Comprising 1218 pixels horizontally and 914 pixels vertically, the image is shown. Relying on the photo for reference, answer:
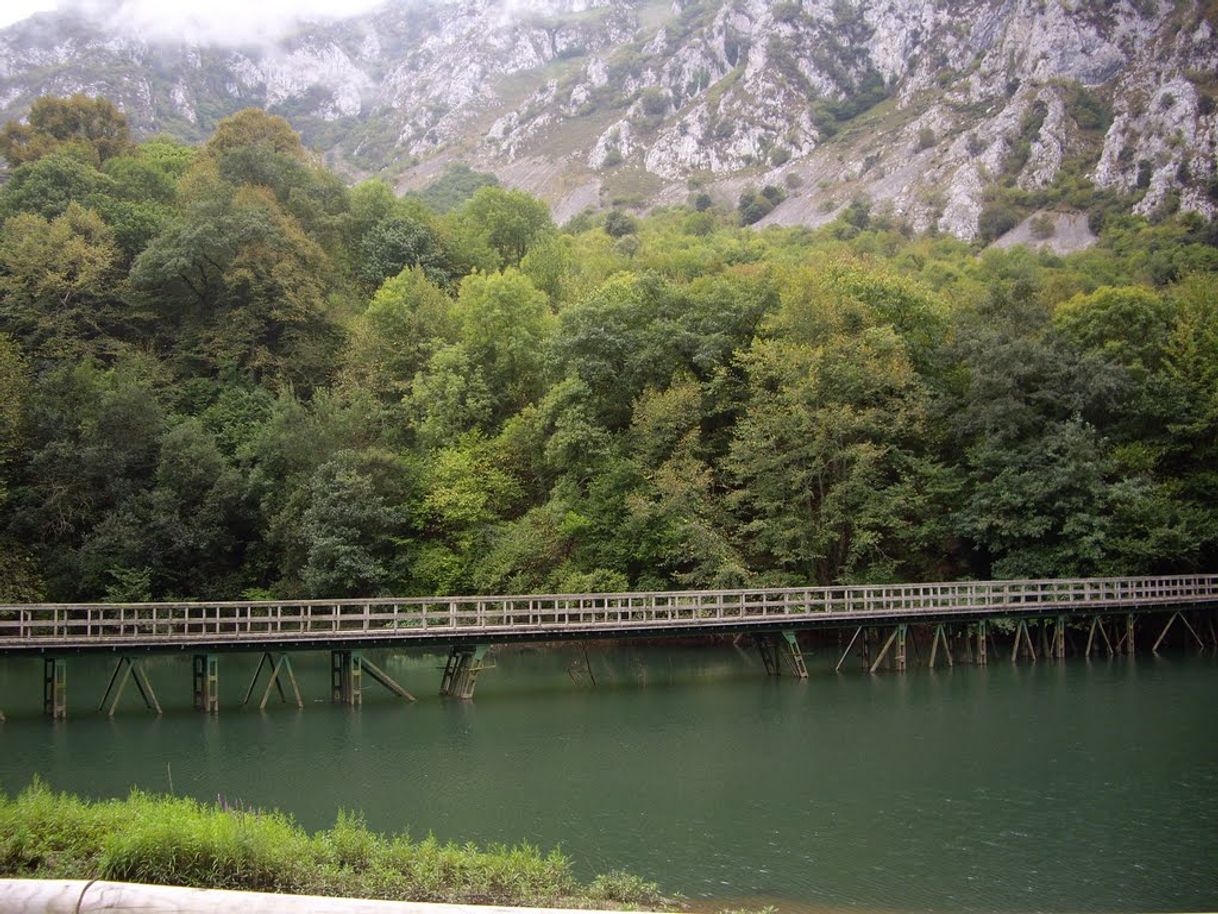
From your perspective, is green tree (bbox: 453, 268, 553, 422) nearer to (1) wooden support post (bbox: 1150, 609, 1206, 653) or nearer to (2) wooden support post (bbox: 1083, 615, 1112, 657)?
(2) wooden support post (bbox: 1083, 615, 1112, 657)

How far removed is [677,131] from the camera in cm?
16275

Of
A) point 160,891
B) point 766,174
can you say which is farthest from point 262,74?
point 160,891

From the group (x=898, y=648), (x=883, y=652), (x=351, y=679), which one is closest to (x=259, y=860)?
(x=351, y=679)

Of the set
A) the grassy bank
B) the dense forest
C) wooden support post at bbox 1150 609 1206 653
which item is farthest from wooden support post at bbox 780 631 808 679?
the grassy bank

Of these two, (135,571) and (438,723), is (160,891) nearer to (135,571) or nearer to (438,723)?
(438,723)

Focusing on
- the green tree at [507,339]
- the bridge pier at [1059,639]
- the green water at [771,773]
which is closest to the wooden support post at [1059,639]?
the bridge pier at [1059,639]

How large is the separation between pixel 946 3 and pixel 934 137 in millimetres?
30309

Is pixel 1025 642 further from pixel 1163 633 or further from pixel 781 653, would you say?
pixel 781 653

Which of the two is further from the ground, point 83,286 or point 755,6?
point 755,6

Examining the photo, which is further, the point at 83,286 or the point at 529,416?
the point at 83,286

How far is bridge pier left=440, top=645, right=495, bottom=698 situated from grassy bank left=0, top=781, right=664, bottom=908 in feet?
59.0

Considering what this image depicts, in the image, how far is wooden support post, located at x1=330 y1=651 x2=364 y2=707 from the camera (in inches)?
1216

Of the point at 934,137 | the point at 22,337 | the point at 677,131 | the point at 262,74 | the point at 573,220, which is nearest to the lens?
the point at 22,337

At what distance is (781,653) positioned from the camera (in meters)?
37.8
